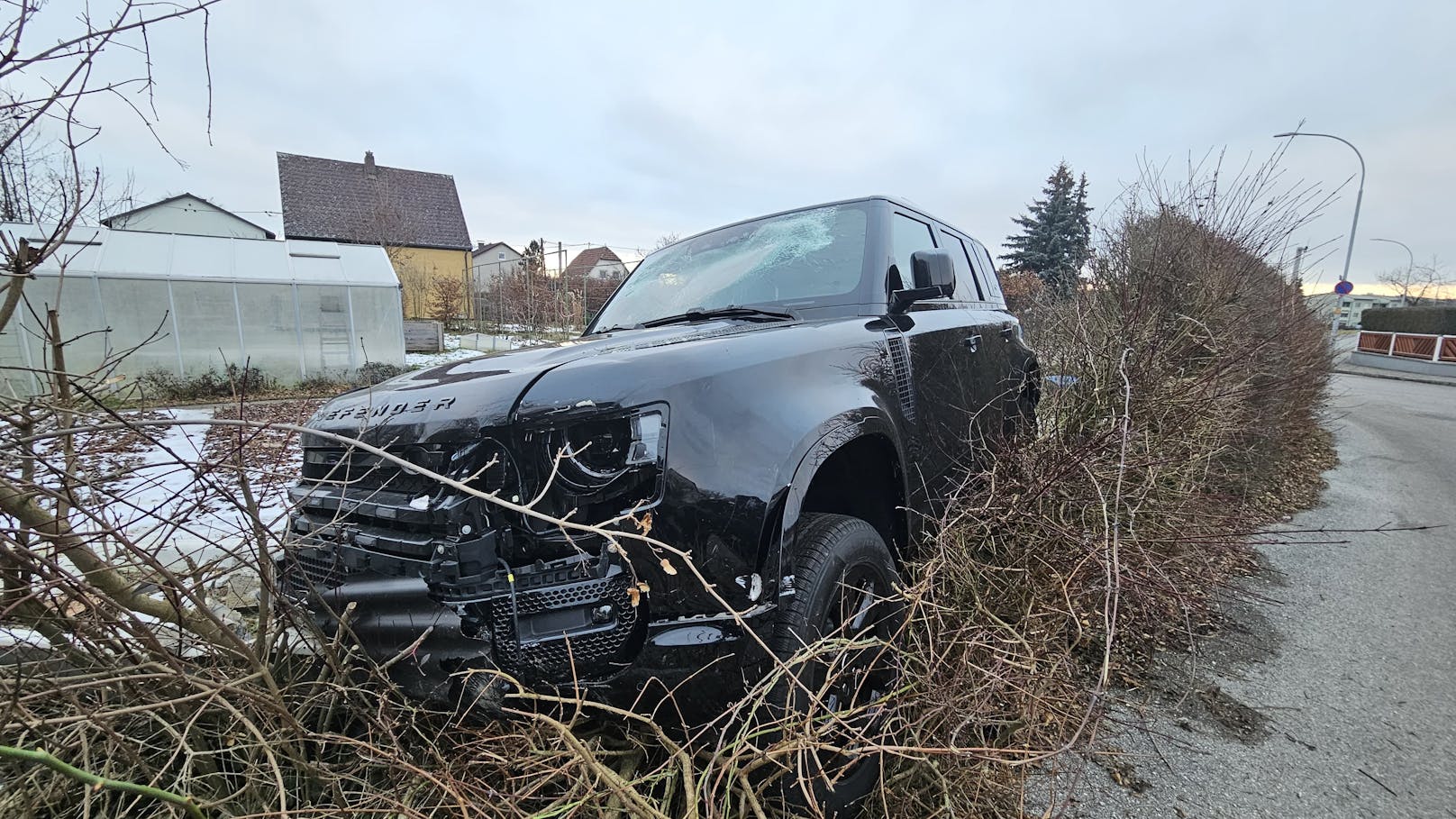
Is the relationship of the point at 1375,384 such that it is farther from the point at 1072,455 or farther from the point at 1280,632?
the point at 1072,455

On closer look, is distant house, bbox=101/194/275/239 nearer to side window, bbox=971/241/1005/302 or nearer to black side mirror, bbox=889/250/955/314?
side window, bbox=971/241/1005/302

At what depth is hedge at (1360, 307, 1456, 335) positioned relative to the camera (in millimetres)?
25375

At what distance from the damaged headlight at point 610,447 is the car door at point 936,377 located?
126 centimetres

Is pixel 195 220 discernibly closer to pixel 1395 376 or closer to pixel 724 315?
pixel 724 315

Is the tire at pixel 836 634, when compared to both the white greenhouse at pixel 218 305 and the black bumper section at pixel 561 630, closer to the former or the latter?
the black bumper section at pixel 561 630

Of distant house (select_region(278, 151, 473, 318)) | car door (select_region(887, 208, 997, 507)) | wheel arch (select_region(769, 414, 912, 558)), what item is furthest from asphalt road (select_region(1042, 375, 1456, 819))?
distant house (select_region(278, 151, 473, 318))

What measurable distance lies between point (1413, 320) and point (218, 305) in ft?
141

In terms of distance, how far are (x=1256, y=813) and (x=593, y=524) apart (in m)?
2.40

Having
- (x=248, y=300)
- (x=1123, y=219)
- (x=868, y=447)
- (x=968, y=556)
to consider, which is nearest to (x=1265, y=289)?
(x=1123, y=219)

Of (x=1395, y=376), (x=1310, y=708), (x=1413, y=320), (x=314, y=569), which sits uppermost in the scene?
(x=1413, y=320)

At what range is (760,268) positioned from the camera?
9.68ft

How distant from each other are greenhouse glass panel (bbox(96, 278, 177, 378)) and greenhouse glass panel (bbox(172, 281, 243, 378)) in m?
0.20

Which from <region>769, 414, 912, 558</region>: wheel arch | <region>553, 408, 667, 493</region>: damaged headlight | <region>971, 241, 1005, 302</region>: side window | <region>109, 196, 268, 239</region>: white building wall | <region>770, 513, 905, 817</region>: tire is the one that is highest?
<region>109, 196, 268, 239</region>: white building wall

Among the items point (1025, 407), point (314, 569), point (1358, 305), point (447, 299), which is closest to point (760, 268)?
point (314, 569)
